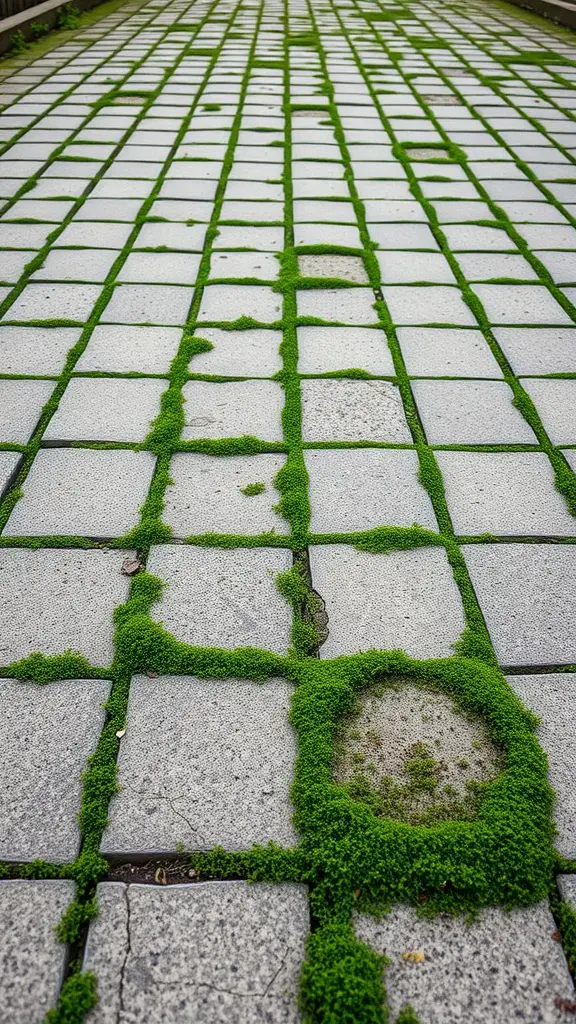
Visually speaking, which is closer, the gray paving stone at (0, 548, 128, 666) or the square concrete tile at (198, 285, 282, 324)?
the gray paving stone at (0, 548, 128, 666)

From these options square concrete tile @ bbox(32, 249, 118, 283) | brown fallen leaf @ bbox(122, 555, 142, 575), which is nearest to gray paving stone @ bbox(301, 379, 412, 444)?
brown fallen leaf @ bbox(122, 555, 142, 575)

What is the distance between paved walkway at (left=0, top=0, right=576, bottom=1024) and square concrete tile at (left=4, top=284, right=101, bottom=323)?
2cm

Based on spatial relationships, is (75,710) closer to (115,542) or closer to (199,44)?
(115,542)

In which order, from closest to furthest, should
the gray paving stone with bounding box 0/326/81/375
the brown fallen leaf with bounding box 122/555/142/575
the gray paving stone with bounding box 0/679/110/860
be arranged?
the gray paving stone with bounding box 0/679/110/860 < the brown fallen leaf with bounding box 122/555/142/575 < the gray paving stone with bounding box 0/326/81/375

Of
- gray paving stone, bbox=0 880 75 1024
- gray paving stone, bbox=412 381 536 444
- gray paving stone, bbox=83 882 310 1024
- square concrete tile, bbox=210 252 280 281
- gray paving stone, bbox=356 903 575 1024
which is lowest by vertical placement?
gray paving stone, bbox=356 903 575 1024

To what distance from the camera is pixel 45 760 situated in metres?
1.48

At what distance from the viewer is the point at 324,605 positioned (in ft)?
6.05

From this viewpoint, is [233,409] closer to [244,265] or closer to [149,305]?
[149,305]

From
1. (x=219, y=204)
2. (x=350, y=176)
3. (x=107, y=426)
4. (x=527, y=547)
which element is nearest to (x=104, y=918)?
(x=527, y=547)

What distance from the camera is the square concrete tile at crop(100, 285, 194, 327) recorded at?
3098 mm

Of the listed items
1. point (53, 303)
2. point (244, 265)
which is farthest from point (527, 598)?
point (53, 303)

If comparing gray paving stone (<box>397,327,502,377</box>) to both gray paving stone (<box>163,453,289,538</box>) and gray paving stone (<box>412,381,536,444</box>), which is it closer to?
gray paving stone (<box>412,381,536,444</box>)

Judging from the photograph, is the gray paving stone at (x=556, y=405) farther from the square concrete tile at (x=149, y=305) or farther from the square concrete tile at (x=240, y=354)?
the square concrete tile at (x=149, y=305)

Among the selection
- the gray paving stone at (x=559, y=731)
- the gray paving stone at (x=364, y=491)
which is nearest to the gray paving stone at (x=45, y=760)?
the gray paving stone at (x=364, y=491)
